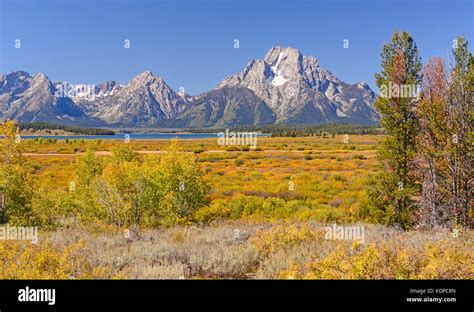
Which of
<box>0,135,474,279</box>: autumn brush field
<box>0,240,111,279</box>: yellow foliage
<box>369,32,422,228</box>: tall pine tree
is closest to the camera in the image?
<box>0,240,111,279</box>: yellow foliage

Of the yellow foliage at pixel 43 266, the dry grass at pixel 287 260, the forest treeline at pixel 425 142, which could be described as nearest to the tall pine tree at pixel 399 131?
the forest treeline at pixel 425 142

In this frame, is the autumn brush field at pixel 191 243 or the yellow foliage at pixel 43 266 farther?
the autumn brush field at pixel 191 243

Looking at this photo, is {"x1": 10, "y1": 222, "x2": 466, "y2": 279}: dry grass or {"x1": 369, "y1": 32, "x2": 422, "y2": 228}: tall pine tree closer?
{"x1": 10, "y1": 222, "x2": 466, "y2": 279}: dry grass

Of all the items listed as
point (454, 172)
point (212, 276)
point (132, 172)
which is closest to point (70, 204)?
point (132, 172)

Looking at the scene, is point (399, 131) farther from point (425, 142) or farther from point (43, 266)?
point (43, 266)

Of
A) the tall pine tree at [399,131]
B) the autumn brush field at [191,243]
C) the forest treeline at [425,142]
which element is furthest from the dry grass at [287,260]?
the tall pine tree at [399,131]

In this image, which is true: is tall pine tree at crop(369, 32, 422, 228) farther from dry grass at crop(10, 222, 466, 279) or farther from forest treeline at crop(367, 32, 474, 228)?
dry grass at crop(10, 222, 466, 279)

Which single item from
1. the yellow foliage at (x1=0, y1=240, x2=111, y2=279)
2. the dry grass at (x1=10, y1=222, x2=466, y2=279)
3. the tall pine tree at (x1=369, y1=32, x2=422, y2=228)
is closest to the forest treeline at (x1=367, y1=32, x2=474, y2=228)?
the tall pine tree at (x1=369, y1=32, x2=422, y2=228)

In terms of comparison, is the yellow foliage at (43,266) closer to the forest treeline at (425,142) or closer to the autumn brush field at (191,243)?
the autumn brush field at (191,243)

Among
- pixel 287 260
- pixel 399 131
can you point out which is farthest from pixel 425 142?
pixel 287 260

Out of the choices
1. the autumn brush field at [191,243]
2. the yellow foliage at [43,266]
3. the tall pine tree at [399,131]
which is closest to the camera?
the yellow foliage at [43,266]

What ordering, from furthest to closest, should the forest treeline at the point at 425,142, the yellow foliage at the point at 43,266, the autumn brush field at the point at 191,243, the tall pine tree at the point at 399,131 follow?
the tall pine tree at the point at 399,131, the forest treeline at the point at 425,142, the autumn brush field at the point at 191,243, the yellow foliage at the point at 43,266

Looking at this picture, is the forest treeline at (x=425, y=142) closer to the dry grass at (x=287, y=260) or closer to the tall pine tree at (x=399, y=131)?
the tall pine tree at (x=399, y=131)
